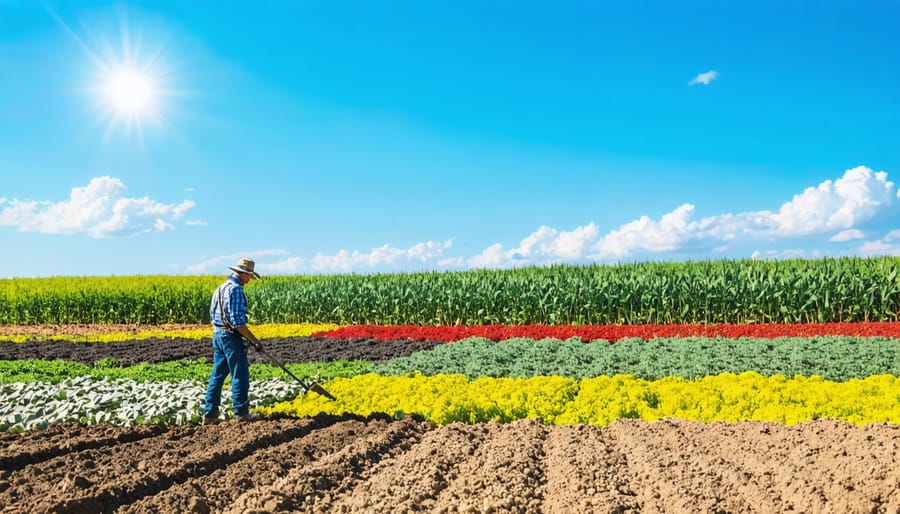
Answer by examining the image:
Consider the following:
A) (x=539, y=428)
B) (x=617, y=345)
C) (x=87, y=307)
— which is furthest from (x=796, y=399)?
(x=87, y=307)

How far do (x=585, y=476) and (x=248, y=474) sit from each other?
3.15 metres

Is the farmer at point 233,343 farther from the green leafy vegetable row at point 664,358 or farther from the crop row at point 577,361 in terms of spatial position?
the green leafy vegetable row at point 664,358

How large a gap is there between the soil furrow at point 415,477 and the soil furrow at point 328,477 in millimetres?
131

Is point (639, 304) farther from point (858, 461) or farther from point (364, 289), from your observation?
point (858, 461)

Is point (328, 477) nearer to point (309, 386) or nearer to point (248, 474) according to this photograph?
point (248, 474)

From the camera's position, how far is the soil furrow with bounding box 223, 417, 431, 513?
19.5 feet

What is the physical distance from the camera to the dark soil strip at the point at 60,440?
8.14 metres

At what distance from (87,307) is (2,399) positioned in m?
24.7

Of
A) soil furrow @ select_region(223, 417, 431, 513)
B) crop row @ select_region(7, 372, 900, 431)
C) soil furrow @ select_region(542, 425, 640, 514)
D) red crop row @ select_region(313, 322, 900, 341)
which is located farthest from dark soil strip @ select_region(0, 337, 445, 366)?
soil furrow @ select_region(542, 425, 640, 514)

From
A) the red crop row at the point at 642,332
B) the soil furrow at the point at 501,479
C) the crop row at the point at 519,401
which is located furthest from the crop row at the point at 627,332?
the soil furrow at the point at 501,479

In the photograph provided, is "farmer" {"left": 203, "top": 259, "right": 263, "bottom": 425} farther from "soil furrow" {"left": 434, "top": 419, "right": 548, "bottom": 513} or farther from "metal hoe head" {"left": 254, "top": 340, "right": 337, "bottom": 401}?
"soil furrow" {"left": 434, "top": 419, "right": 548, "bottom": 513}

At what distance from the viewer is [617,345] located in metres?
15.6

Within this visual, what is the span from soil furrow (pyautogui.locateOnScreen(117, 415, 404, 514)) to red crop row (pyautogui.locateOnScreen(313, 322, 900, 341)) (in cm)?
1037

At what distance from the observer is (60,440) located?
8953mm
